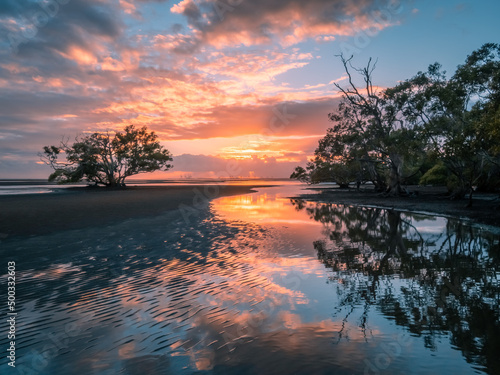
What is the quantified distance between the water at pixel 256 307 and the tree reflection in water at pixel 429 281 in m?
0.04

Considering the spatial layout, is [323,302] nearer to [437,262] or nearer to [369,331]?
[369,331]

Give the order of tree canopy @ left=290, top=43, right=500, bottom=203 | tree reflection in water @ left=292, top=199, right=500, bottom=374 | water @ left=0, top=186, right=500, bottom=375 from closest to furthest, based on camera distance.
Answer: water @ left=0, top=186, right=500, bottom=375, tree reflection in water @ left=292, top=199, right=500, bottom=374, tree canopy @ left=290, top=43, right=500, bottom=203

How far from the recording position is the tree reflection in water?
579 cm

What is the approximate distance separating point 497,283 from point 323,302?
5332 mm

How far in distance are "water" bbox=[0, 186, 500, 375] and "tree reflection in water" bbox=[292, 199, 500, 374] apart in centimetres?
4

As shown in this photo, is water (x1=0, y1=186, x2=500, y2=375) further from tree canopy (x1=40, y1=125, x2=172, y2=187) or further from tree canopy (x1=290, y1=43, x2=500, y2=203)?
tree canopy (x1=40, y1=125, x2=172, y2=187)

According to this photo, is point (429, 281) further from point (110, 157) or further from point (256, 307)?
point (110, 157)

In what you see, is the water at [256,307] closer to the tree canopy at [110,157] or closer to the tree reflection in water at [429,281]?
the tree reflection in water at [429,281]

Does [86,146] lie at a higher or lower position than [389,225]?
higher

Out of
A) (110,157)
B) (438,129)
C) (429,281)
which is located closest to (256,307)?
(429,281)

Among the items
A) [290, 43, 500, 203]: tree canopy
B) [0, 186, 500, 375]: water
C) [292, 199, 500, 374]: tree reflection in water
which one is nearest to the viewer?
[0, 186, 500, 375]: water

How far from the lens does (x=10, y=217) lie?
2198cm

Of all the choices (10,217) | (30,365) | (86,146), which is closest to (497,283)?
(30,365)

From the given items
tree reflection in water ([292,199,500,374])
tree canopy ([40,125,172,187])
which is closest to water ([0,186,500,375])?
tree reflection in water ([292,199,500,374])
